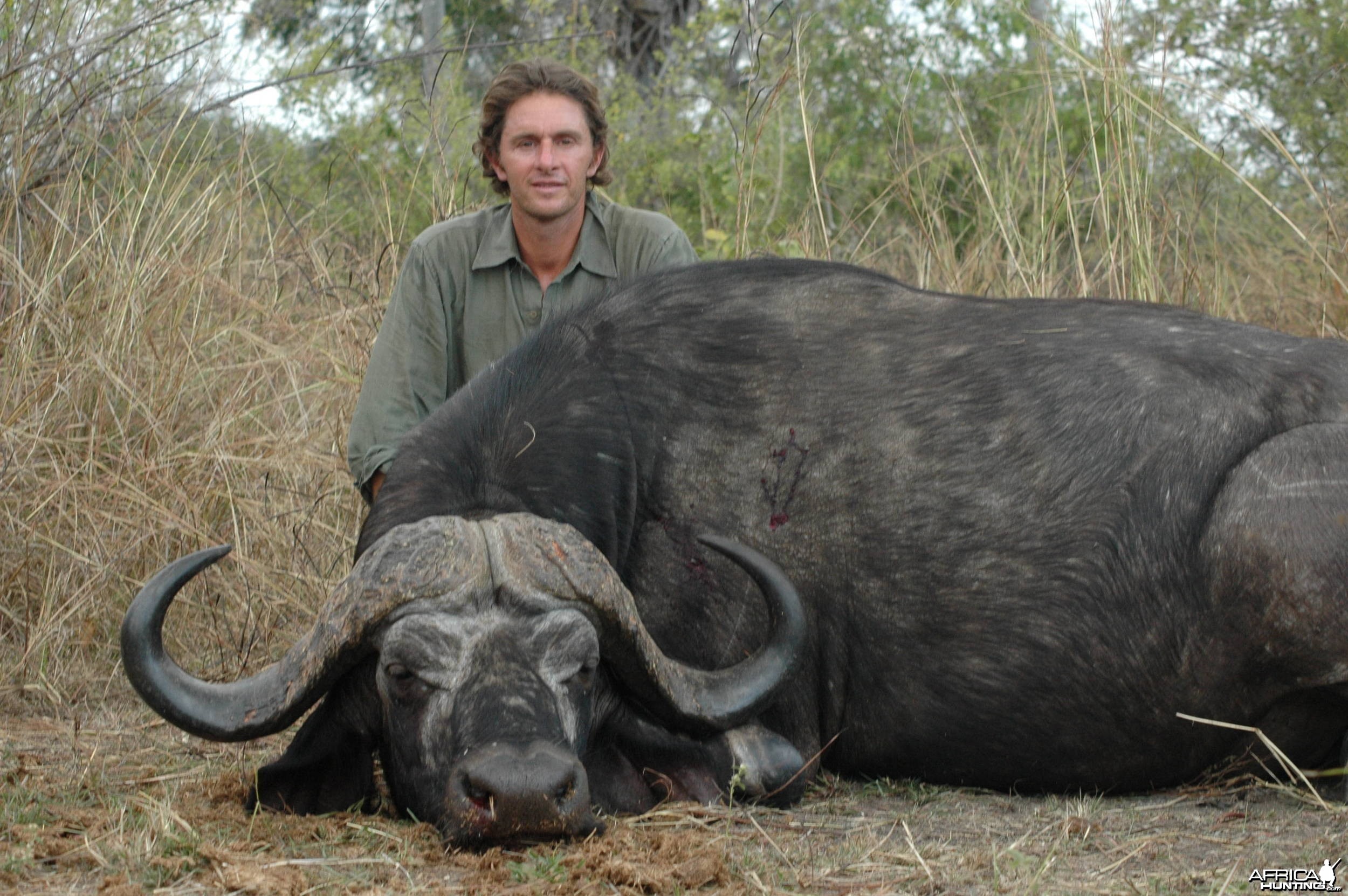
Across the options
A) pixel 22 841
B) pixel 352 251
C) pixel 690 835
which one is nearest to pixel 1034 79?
pixel 352 251

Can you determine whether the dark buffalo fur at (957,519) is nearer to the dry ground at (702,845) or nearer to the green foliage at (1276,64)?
the dry ground at (702,845)

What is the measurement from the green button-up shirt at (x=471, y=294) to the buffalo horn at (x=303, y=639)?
4.70 ft

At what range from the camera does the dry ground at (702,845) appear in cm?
295

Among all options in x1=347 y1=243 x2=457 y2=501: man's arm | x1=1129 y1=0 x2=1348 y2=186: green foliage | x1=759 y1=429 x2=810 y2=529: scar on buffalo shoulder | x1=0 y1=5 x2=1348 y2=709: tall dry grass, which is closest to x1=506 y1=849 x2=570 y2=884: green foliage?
x1=759 y1=429 x2=810 y2=529: scar on buffalo shoulder

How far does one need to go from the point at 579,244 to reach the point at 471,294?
0.43m

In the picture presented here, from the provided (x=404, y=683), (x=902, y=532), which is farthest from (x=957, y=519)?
(x=404, y=683)

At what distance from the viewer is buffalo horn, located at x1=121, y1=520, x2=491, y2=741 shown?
130 inches

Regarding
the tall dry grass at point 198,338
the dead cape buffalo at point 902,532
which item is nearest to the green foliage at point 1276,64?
the tall dry grass at point 198,338

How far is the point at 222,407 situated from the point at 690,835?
10.5ft

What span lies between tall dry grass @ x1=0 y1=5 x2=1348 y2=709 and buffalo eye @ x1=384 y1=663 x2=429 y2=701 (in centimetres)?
185

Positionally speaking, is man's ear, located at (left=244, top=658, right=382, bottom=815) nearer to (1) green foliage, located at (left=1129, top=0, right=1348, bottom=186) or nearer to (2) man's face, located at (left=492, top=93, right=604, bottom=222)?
(2) man's face, located at (left=492, top=93, right=604, bottom=222)

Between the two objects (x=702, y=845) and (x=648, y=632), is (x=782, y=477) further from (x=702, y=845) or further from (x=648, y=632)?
(x=702, y=845)

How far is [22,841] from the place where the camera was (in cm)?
325

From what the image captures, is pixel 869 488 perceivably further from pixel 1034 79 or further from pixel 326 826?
pixel 1034 79
